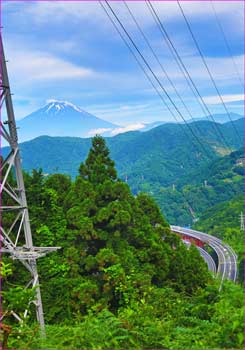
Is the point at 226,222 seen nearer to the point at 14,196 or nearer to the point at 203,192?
the point at 203,192

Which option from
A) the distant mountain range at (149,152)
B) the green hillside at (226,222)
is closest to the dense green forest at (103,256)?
the green hillside at (226,222)

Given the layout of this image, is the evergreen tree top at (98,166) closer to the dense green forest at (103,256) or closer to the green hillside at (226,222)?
the dense green forest at (103,256)

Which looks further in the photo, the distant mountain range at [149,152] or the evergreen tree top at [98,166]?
the distant mountain range at [149,152]

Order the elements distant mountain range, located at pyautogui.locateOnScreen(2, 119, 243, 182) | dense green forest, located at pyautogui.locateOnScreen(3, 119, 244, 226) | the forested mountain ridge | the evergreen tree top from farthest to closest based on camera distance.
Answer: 1. distant mountain range, located at pyautogui.locateOnScreen(2, 119, 243, 182)
2. dense green forest, located at pyautogui.locateOnScreen(3, 119, 244, 226)
3. the forested mountain ridge
4. the evergreen tree top

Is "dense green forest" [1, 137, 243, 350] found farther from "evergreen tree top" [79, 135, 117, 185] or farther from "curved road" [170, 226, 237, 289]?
"curved road" [170, 226, 237, 289]

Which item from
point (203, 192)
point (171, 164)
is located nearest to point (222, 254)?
→ point (203, 192)

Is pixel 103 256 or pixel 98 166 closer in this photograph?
pixel 103 256

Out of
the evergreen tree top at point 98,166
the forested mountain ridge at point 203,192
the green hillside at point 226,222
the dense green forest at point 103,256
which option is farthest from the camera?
the forested mountain ridge at point 203,192

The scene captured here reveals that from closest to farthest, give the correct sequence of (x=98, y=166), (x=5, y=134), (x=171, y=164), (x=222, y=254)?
(x=5, y=134), (x=98, y=166), (x=222, y=254), (x=171, y=164)

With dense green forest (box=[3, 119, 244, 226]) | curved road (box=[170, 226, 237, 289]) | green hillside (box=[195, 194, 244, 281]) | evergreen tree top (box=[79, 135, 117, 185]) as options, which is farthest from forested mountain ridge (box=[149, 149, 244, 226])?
evergreen tree top (box=[79, 135, 117, 185])

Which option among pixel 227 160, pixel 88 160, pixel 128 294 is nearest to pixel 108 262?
pixel 128 294
